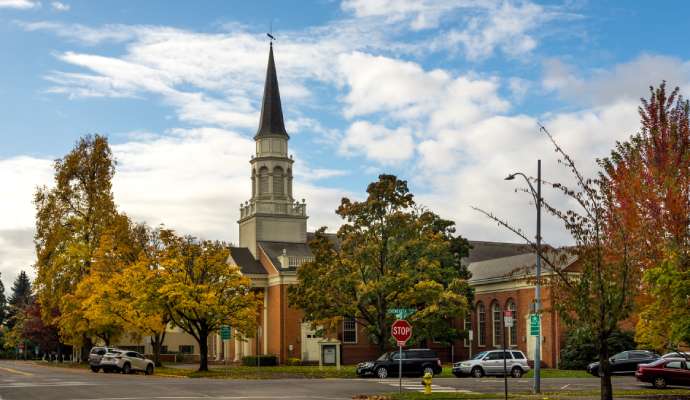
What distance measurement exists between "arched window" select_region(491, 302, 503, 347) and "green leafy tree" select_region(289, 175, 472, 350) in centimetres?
1676

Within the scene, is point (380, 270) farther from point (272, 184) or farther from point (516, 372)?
point (272, 184)

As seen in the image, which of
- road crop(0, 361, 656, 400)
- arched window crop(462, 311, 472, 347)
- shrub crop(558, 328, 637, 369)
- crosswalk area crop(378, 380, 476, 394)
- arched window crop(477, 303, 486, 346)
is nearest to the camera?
road crop(0, 361, 656, 400)

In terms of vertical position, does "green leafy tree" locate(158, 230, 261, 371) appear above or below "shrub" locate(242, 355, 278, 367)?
above

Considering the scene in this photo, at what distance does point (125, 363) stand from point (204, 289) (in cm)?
606

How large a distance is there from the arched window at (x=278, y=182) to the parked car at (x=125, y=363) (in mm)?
27000

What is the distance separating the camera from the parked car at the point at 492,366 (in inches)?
1812

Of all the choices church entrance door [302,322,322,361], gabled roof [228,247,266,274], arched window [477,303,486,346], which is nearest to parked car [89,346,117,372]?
gabled roof [228,247,266,274]

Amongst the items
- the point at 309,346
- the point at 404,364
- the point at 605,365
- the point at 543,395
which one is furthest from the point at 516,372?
the point at 309,346

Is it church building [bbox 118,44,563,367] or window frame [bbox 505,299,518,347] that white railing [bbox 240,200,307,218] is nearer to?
church building [bbox 118,44,563,367]

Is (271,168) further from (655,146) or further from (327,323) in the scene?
(655,146)

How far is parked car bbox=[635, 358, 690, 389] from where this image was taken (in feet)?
121

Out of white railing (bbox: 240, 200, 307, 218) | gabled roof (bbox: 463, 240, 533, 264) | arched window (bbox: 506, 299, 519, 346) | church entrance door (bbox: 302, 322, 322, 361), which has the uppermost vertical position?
white railing (bbox: 240, 200, 307, 218)

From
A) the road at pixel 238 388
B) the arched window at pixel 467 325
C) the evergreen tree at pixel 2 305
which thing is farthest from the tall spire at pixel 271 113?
the evergreen tree at pixel 2 305

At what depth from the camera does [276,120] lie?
7338 cm
